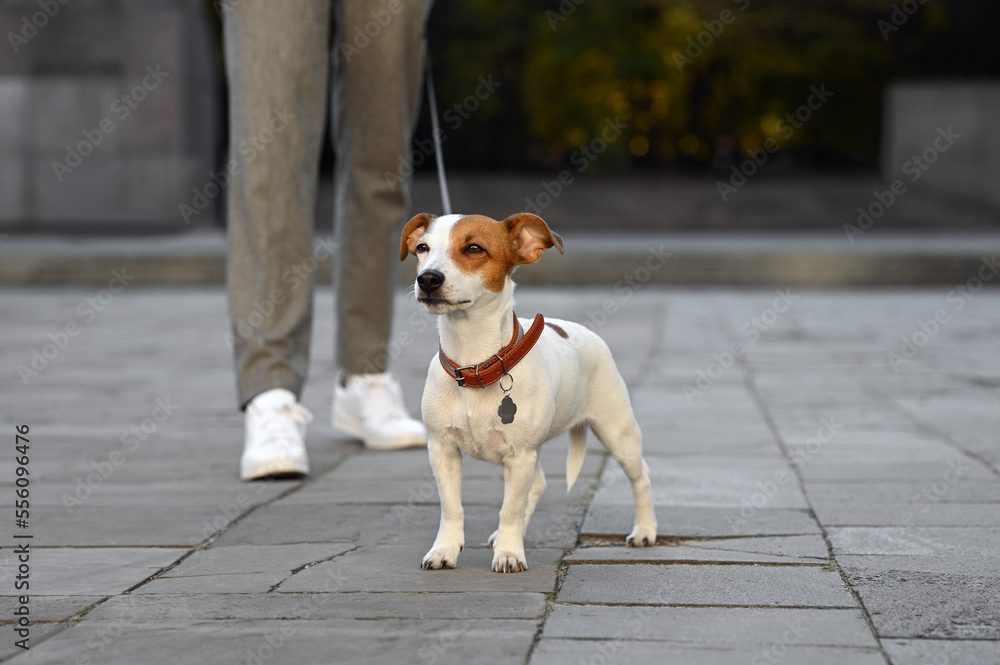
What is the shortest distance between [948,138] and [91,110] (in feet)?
49.8

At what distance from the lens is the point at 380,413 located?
4.50 m

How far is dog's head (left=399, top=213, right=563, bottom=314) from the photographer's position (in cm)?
270

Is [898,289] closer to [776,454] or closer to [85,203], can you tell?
[776,454]

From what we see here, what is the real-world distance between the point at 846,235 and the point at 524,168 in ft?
40.4

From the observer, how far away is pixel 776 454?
439cm

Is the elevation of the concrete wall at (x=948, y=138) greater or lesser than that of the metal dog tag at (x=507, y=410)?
lesser

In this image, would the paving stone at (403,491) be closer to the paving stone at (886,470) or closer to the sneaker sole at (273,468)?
the sneaker sole at (273,468)

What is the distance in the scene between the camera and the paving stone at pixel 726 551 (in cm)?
290

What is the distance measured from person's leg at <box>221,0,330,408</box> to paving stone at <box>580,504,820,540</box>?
123 centimetres

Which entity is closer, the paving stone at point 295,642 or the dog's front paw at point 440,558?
the paving stone at point 295,642

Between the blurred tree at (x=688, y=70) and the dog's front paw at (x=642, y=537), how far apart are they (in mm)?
25081

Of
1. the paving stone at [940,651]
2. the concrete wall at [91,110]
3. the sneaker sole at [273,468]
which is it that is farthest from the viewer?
the concrete wall at [91,110]

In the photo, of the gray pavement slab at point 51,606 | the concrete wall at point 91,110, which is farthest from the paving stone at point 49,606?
the concrete wall at point 91,110

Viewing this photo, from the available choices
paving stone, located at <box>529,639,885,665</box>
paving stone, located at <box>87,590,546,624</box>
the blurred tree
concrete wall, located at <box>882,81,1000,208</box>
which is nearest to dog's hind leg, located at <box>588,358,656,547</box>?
paving stone, located at <box>87,590,546,624</box>
